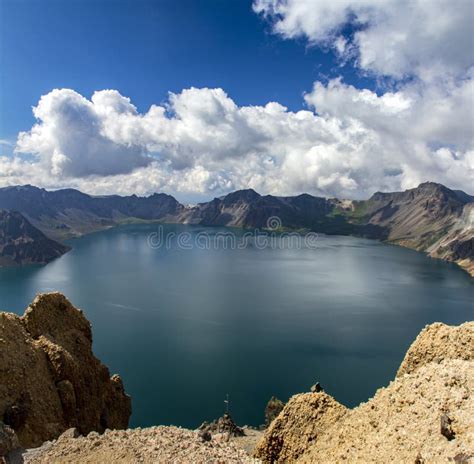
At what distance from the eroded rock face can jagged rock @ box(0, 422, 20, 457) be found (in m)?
5.44

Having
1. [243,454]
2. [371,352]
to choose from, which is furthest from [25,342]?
[371,352]

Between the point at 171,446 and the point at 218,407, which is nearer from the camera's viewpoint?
the point at 171,446

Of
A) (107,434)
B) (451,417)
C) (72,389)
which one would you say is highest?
(451,417)

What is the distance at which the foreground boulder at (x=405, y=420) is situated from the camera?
22.8 metres

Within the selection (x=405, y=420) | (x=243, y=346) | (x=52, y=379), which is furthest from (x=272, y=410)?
(x=405, y=420)

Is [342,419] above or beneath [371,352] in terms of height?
above

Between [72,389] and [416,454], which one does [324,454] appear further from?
[72,389]

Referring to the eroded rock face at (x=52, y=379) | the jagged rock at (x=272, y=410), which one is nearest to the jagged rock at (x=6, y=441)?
the eroded rock face at (x=52, y=379)

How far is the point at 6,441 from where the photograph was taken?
3005 cm

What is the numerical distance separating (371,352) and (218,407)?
6067 cm

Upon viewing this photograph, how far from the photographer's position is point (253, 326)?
490ft

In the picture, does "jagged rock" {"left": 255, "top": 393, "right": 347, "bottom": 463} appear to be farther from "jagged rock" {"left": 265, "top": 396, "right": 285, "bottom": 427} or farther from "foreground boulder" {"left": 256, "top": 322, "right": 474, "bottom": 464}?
"jagged rock" {"left": 265, "top": 396, "right": 285, "bottom": 427}

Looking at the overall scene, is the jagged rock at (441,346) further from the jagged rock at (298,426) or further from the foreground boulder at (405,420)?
the jagged rock at (298,426)

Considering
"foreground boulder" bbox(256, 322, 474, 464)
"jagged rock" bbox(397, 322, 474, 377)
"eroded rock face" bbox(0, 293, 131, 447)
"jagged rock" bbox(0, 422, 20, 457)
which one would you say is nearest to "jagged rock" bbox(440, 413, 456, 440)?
"foreground boulder" bbox(256, 322, 474, 464)
